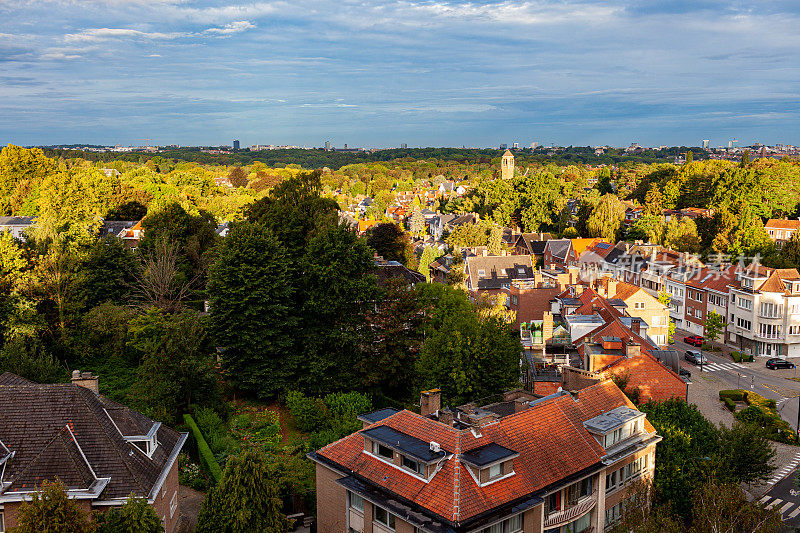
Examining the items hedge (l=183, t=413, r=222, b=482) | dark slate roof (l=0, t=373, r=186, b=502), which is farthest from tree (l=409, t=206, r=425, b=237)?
dark slate roof (l=0, t=373, r=186, b=502)

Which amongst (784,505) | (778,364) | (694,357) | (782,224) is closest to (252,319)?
(784,505)

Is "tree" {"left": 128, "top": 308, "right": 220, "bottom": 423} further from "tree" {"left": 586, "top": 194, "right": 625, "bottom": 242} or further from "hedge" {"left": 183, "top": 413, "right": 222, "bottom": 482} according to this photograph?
"tree" {"left": 586, "top": 194, "right": 625, "bottom": 242}

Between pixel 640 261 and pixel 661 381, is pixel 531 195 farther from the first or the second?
pixel 661 381

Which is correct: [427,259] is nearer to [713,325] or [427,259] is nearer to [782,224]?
[713,325]

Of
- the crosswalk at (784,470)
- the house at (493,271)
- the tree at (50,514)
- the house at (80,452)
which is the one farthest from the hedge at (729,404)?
the tree at (50,514)

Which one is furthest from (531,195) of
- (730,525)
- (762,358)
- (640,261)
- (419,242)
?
(730,525)
